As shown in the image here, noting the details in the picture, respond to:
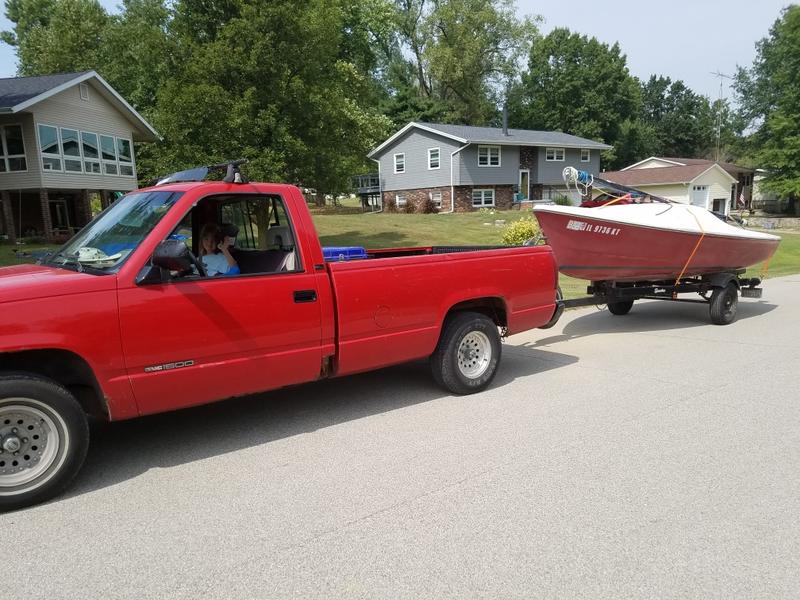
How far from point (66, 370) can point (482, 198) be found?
4171cm

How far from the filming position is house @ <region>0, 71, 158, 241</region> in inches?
1045

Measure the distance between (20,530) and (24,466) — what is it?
436mm

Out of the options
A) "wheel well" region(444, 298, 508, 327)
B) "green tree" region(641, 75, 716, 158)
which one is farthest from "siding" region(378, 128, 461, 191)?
"green tree" region(641, 75, 716, 158)

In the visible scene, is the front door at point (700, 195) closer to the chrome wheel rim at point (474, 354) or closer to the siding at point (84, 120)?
the siding at point (84, 120)

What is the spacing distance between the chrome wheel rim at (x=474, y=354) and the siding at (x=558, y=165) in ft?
137

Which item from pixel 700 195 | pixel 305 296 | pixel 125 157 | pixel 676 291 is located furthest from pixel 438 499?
pixel 700 195

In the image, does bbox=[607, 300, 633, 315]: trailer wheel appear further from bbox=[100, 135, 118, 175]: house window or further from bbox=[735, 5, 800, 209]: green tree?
bbox=[735, 5, 800, 209]: green tree

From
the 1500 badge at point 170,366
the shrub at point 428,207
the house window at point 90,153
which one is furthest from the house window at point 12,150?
the 1500 badge at point 170,366

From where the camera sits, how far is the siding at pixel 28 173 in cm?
2655

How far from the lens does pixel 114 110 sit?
3131 cm

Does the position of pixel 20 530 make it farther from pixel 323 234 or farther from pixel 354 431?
pixel 323 234

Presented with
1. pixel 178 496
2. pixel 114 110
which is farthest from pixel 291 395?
pixel 114 110

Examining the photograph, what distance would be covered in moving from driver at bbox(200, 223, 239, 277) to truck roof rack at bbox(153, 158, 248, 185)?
47 cm

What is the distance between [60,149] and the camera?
28.1 m
